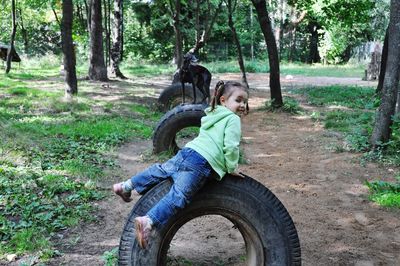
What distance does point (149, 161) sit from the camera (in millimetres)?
6973

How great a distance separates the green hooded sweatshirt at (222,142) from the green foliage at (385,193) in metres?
2.95

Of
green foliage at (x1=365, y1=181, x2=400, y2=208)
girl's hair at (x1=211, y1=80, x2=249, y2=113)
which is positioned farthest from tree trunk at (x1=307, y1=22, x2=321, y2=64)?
girl's hair at (x1=211, y1=80, x2=249, y2=113)

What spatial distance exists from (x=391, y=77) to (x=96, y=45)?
11.0 metres

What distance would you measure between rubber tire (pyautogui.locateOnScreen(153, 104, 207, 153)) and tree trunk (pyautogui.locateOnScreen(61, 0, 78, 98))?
16.5ft

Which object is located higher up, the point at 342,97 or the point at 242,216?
the point at 242,216

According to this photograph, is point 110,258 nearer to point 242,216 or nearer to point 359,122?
point 242,216

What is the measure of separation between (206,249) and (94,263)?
100 cm

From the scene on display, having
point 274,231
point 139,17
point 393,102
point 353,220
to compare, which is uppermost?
point 139,17

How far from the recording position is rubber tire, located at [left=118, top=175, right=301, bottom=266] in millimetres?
3092

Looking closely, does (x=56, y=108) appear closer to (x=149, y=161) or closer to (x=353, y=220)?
(x=149, y=161)

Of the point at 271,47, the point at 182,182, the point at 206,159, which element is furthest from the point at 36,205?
the point at 271,47

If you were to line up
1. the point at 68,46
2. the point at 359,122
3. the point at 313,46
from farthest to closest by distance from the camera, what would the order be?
the point at 313,46
the point at 68,46
the point at 359,122

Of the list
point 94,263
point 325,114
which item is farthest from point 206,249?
point 325,114

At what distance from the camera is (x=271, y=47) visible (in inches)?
458
